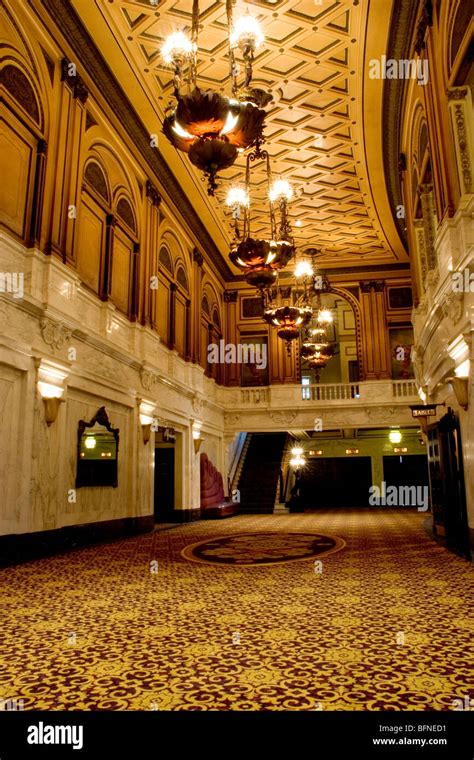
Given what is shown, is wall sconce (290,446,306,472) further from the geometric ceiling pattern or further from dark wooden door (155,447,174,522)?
the geometric ceiling pattern

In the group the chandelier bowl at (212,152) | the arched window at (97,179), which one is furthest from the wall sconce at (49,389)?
the arched window at (97,179)

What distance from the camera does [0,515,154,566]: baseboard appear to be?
19.3ft

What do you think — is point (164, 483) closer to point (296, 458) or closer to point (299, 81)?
point (296, 458)

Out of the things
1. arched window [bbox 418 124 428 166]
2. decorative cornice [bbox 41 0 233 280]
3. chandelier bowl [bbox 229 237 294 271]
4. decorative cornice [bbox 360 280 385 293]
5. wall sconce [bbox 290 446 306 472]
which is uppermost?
decorative cornice [bbox 41 0 233 280]

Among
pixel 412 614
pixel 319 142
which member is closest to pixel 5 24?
pixel 319 142

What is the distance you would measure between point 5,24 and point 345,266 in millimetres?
11508

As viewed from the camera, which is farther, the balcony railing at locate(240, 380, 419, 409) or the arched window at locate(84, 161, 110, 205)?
the balcony railing at locate(240, 380, 419, 409)

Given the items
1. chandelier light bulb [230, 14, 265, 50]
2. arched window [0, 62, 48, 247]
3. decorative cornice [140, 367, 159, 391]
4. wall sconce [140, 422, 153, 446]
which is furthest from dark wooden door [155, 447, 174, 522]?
chandelier light bulb [230, 14, 265, 50]

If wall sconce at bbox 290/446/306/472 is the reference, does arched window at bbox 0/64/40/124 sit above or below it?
above

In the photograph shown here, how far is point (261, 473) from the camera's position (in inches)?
657

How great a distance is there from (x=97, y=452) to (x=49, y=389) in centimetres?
167

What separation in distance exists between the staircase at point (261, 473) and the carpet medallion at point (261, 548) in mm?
6516

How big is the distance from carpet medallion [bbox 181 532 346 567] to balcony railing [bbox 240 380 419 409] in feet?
22.7

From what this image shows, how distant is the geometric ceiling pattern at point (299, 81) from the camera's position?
7789 millimetres
